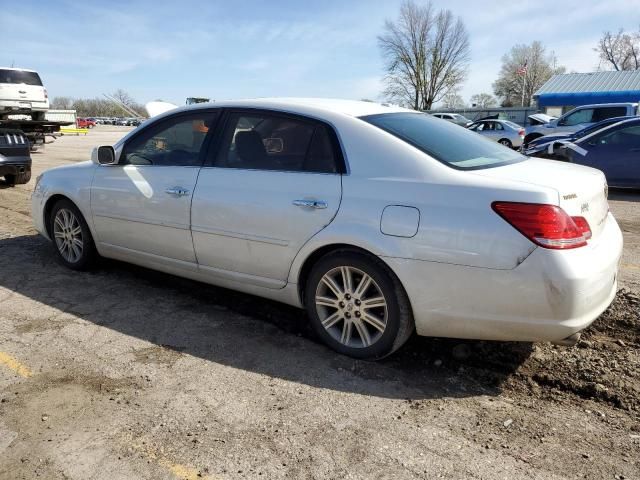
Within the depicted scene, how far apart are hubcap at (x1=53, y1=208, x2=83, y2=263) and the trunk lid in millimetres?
3735

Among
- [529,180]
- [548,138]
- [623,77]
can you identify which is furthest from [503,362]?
[623,77]

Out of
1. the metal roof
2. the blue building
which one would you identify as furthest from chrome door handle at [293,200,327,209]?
the metal roof

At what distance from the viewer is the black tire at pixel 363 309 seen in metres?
3.16

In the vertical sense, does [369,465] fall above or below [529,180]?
below

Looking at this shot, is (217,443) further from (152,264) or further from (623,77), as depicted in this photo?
(623,77)

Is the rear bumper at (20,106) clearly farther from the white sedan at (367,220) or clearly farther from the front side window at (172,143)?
the front side window at (172,143)

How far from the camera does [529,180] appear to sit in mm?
2961

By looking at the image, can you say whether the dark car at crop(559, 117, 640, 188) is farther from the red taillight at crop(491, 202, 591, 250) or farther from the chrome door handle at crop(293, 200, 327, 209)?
the chrome door handle at crop(293, 200, 327, 209)

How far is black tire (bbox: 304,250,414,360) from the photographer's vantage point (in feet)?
10.4

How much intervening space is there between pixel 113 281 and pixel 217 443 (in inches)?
108

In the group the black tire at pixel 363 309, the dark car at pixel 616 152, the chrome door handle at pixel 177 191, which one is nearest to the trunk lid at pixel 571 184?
the black tire at pixel 363 309

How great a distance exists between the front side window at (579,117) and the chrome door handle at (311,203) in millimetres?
17322

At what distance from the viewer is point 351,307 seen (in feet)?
11.0

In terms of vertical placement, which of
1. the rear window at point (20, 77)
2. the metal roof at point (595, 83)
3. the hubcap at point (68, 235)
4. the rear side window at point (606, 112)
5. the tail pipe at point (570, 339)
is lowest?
the tail pipe at point (570, 339)
